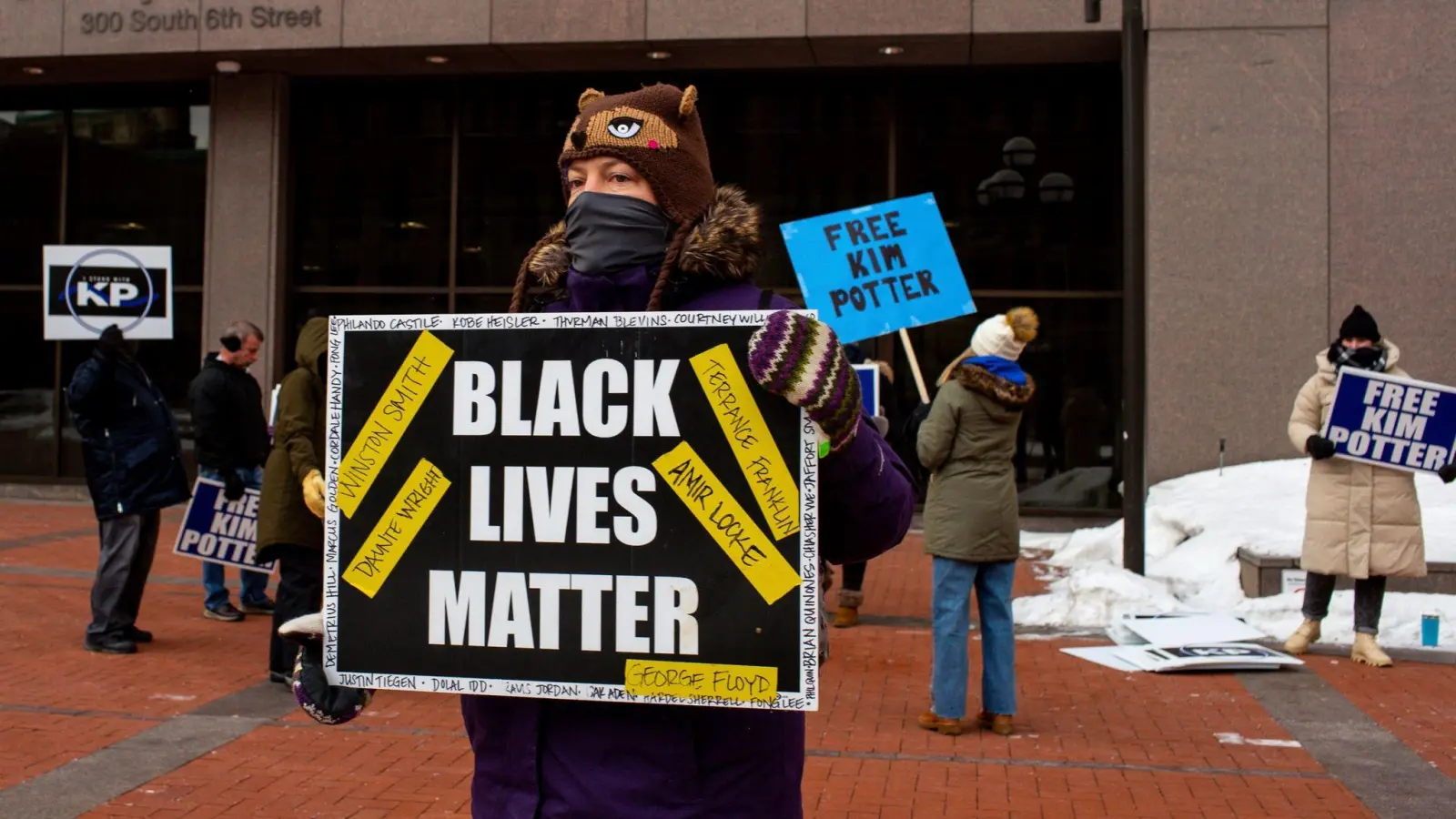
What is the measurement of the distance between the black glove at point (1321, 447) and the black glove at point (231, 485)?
251 inches

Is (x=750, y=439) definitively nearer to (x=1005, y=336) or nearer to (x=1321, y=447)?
(x=1005, y=336)

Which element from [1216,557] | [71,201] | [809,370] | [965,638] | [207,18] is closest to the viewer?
[809,370]

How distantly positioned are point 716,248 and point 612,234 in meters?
0.18

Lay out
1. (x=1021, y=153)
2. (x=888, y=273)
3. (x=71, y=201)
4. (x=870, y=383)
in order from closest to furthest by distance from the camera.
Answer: (x=888, y=273), (x=870, y=383), (x=1021, y=153), (x=71, y=201)

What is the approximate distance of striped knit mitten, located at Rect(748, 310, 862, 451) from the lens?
218cm

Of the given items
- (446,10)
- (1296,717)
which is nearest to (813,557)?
(1296,717)

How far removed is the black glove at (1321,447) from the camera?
8.16 m

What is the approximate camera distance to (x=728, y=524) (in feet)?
7.59

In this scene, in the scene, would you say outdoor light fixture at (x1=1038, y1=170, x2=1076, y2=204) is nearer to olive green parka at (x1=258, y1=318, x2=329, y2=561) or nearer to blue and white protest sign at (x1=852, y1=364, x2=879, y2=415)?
blue and white protest sign at (x1=852, y1=364, x2=879, y2=415)

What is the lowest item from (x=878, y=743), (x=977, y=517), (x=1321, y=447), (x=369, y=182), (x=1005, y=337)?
(x=878, y=743)

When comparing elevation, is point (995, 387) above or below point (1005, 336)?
below

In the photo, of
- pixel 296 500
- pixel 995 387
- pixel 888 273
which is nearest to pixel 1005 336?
pixel 995 387

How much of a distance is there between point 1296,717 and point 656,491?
546 cm

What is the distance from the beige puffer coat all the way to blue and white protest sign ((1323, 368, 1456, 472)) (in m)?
0.12
